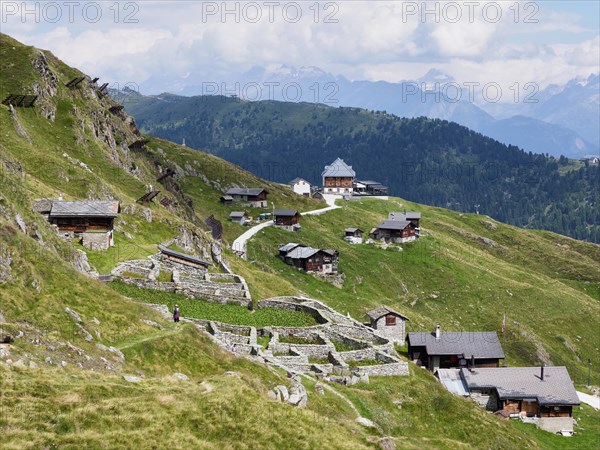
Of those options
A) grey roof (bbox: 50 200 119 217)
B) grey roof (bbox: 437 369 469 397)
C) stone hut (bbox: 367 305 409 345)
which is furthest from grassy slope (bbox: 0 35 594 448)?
stone hut (bbox: 367 305 409 345)

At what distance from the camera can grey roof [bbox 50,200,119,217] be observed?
6531 centimetres

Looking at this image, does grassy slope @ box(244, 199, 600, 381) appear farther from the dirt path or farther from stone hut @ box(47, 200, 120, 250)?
stone hut @ box(47, 200, 120, 250)

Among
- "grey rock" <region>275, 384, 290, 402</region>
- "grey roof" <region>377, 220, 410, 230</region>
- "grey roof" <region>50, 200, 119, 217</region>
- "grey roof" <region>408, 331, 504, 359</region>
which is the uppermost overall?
"grey roof" <region>377, 220, 410, 230</region>

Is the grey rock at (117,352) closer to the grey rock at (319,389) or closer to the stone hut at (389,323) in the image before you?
the grey rock at (319,389)

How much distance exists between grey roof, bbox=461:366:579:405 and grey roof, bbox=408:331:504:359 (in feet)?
18.1

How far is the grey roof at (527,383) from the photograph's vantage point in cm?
7412

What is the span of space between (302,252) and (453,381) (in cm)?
5128

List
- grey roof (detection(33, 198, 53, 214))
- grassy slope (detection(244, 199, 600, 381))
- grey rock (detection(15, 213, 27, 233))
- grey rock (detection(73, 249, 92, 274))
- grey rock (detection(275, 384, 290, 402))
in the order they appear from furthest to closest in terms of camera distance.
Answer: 1. grassy slope (detection(244, 199, 600, 381))
2. grey roof (detection(33, 198, 53, 214))
3. grey rock (detection(73, 249, 92, 274))
4. grey rock (detection(15, 213, 27, 233))
5. grey rock (detection(275, 384, 290, 402))

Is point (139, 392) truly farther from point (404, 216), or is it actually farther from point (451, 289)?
point (404, 216)

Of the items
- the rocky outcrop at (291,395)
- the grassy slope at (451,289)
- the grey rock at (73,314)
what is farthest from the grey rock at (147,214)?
the rocky outcrop at (291,395)

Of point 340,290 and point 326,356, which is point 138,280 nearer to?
point 326,356

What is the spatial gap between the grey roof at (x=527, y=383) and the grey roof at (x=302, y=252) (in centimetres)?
4830

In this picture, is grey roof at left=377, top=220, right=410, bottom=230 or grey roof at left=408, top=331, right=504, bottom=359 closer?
grey roof at left=408, top=331, right=504, bottom=359

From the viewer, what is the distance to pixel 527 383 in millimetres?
76375
